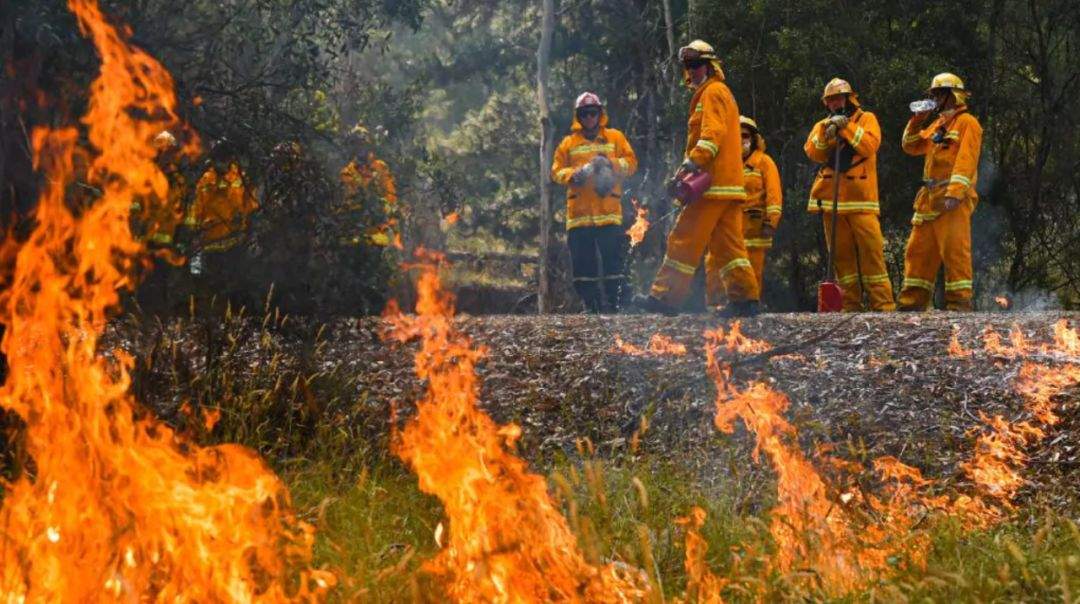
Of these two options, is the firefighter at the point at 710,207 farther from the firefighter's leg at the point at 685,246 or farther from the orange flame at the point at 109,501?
the orange flame at the point at 109,501

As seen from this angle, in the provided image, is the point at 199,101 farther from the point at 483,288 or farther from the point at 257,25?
the point at 483,288

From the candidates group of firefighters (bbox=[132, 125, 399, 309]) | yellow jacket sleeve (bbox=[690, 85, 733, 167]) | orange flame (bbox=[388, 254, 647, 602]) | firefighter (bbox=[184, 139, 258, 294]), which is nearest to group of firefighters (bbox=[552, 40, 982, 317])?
yellow jacket sleeve (bbox=[690, 85, 733, 167])

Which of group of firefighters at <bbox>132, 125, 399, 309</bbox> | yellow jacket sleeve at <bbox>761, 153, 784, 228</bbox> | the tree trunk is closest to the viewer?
group of firefighters at <bbox>132, 125, 399, 309</bbox>

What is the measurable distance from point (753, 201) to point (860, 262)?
1283 millimetres

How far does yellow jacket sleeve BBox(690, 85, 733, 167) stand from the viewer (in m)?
8.98

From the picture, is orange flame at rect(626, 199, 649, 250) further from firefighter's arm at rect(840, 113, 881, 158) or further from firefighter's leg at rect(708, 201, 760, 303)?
firefighter's leg at rect(708, 201, 760, 303)

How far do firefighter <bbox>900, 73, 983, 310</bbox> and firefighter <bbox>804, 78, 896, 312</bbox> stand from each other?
11.6 inches

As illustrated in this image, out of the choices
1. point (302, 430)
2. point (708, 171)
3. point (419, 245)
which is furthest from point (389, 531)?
point (419, 245)

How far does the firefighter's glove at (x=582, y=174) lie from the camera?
11.8 metres

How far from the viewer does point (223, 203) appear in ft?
25.5

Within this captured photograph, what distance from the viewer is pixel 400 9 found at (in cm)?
1140

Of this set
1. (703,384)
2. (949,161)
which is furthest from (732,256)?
(949,161)

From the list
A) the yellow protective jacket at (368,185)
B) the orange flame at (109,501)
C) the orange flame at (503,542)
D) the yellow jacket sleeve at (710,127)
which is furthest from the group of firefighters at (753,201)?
the orange flame at (109,501)

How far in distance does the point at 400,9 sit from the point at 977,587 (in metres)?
8.62
